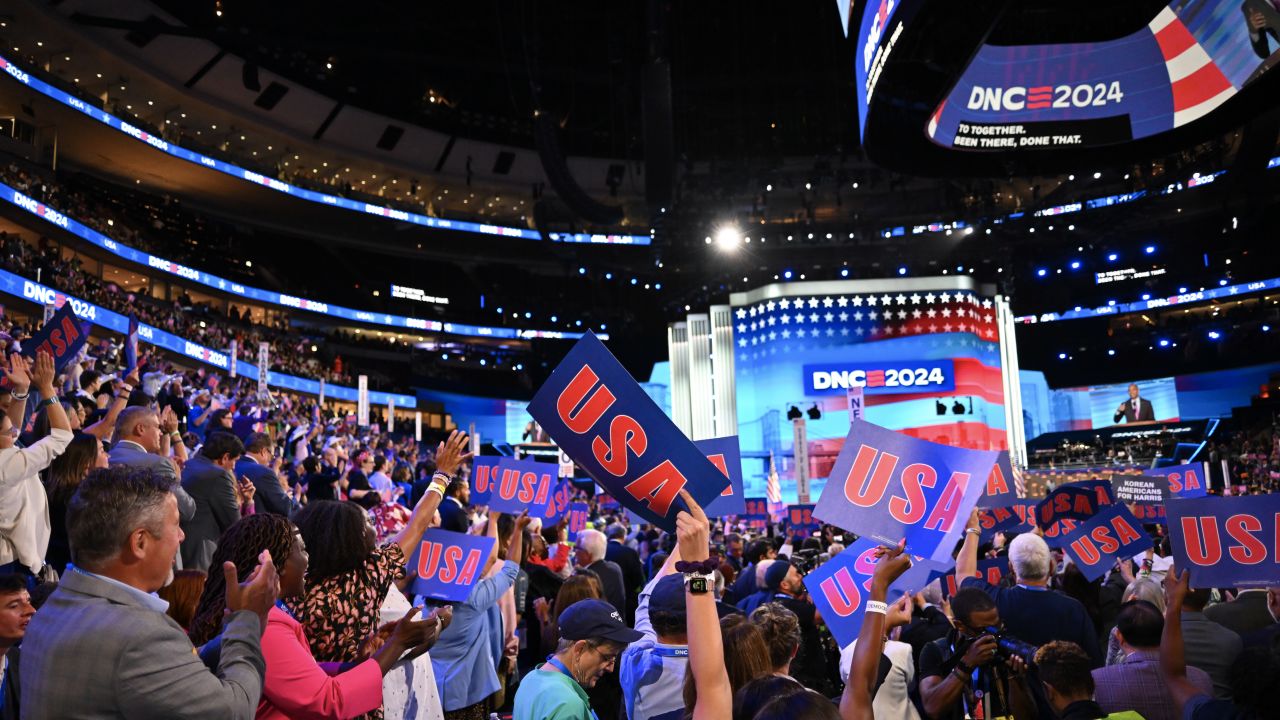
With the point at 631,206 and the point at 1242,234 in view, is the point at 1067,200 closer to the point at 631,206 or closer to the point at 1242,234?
the point at 1242,234

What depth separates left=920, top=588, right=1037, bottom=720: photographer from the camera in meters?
3.63

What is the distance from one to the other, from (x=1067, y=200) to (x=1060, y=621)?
28.4 meters

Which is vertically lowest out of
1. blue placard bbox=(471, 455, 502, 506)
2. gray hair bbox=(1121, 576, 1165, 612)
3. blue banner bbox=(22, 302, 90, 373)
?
gray hair bbox=(1121, 576, 1165, 612)

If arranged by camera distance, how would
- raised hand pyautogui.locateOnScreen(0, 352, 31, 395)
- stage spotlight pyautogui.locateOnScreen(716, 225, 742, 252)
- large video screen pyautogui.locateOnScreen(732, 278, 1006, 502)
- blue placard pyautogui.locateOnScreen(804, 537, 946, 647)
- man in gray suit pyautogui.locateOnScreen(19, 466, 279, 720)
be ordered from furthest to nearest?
large video screen pyautogui.locateOnScreen(732, 278, 1006, 502) → stage spotlight pyautogui.locateOnScreen(716, 225, 742, 252) → raised hand pyautogui.locateOnScreen(0, 352, 31, 395) → blue placard pyautogui.locateOnScreen(804, 537, 946, 647) → man in gray suit pyautogui.locateOnScreen(19, 466, 279, 720)

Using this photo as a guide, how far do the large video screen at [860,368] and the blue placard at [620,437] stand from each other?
96.4ft

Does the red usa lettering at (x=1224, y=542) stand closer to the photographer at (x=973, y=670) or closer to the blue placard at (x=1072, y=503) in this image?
the photographer at (x=973, y=670)

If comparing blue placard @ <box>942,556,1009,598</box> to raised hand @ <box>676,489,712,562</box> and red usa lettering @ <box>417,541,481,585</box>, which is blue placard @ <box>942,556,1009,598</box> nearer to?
red usa lettering @ <box>417,541,481,585</box>

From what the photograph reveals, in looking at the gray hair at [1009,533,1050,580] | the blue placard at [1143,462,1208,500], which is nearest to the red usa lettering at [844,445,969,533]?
the gray hair at [1009,533,1050,580]

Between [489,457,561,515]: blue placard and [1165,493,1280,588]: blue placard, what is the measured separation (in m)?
3.52

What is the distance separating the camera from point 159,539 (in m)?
2.45

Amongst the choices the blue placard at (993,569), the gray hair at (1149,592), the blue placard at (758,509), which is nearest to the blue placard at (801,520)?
the blue placard at (758,509)

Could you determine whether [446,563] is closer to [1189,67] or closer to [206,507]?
[206,507]

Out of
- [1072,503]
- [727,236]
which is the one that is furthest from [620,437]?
[727,236]

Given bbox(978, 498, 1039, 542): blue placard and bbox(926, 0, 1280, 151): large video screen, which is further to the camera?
bbox(926, 0, 1280, 151): large video screen
